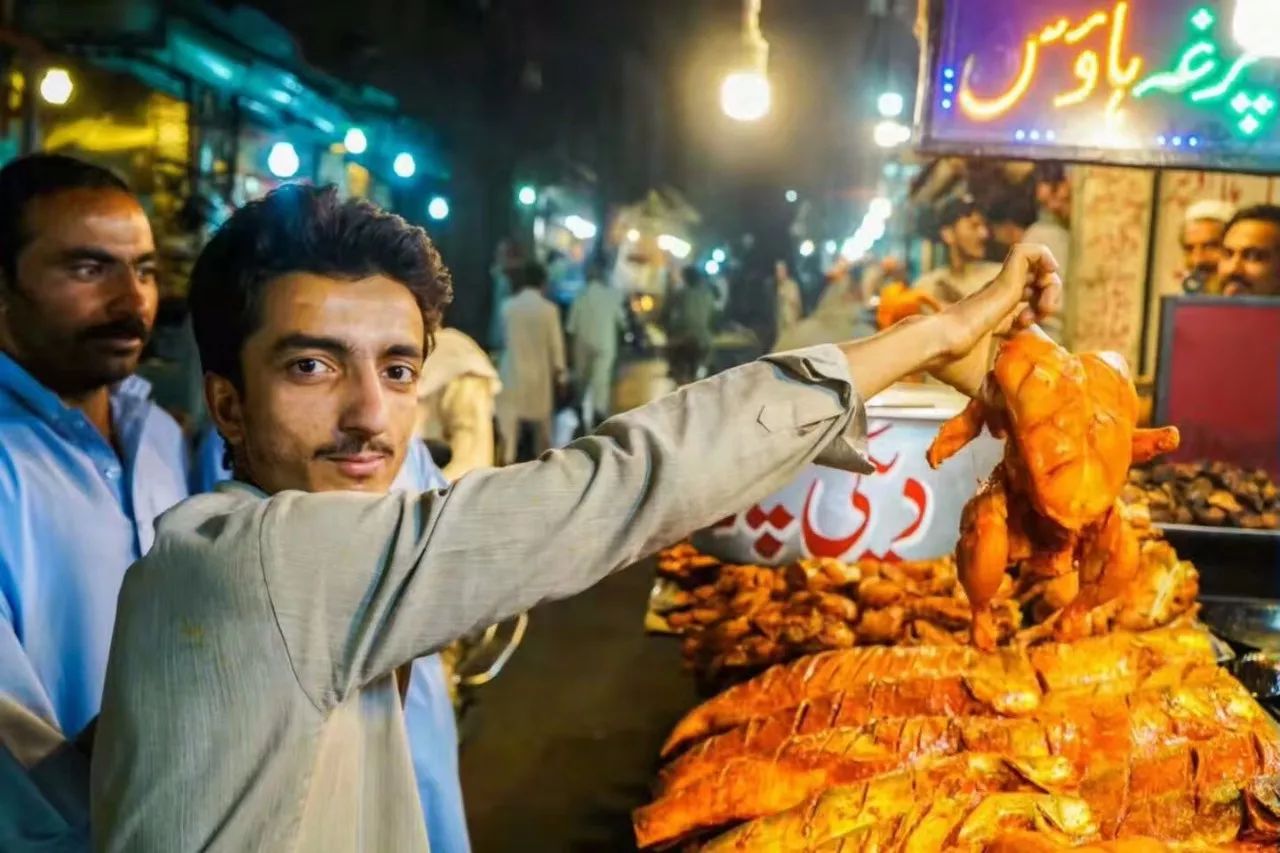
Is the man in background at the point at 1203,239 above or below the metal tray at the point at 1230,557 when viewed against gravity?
above

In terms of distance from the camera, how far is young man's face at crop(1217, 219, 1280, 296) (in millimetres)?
7129

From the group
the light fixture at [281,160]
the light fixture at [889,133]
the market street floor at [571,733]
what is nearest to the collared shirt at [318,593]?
the market street floor at [571,733]

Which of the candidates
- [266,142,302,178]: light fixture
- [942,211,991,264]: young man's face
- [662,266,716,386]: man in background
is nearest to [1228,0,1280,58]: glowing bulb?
[942,211,991,264]: young man's face

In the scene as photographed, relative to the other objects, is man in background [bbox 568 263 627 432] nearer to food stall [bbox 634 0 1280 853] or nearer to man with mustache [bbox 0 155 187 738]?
food stall [bbox 634 0 1280 853]

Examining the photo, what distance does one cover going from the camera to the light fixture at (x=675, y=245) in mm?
28766

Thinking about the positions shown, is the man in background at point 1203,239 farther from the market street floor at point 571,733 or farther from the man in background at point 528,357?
the man in background at point 528,357

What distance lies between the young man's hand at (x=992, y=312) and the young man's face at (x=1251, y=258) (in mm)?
6305

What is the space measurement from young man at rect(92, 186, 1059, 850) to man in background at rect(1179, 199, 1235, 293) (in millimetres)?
7147

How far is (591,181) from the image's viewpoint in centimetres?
2559

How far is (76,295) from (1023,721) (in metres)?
2.64

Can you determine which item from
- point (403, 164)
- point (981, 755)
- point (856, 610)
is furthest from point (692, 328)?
point (981, 755)

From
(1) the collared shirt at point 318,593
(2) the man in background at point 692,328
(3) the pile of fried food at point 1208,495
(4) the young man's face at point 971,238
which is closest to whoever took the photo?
(1) the collared shirt at point 318,593

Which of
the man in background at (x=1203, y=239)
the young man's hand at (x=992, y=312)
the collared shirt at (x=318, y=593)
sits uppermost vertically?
the man in background at (x=1203, y=239)

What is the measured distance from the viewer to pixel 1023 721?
2736mm
